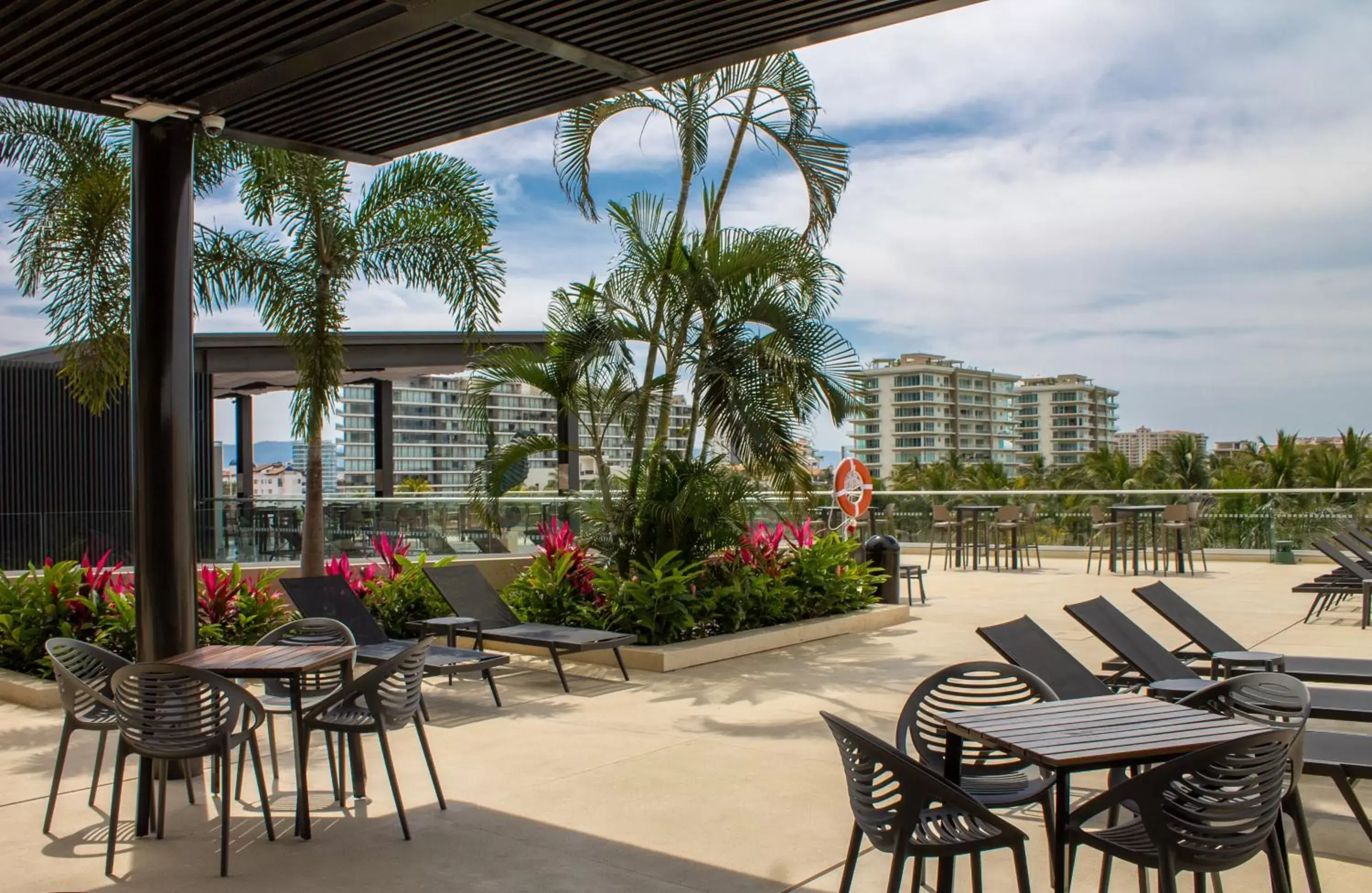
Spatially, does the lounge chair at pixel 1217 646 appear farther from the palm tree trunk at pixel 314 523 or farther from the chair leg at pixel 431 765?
the palm tree trunk at pixel 314 523

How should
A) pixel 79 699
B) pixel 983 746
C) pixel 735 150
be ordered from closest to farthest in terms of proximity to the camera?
pixel 983 746, pixel 79 699, pixel 735 150

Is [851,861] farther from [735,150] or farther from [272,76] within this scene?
[735,150]

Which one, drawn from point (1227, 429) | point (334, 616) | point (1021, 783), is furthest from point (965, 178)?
point (1227, 429)

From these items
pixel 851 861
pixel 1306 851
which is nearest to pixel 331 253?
pixel 851 861

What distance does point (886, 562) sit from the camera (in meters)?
12.0

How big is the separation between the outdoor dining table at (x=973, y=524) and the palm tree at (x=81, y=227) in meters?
10.8

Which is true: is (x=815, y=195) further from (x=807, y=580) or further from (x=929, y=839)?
(x=929, y=839)

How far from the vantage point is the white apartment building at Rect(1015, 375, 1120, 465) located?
151 meters

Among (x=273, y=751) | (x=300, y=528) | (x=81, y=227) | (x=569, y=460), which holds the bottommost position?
(x=273, y=751)

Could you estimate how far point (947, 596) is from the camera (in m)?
13.6

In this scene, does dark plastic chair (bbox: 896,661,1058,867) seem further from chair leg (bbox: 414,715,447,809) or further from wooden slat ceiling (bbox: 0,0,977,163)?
wooden slat ceiling (bbox: 0,0,977,163)

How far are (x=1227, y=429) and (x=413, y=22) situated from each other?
10540 centimetres

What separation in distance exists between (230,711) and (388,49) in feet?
9.39

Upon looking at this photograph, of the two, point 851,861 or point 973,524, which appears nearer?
point 851,861
